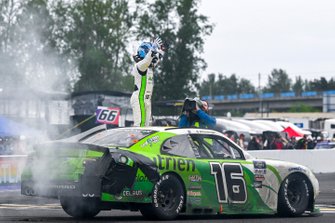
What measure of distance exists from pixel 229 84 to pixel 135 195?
17568 centimetres

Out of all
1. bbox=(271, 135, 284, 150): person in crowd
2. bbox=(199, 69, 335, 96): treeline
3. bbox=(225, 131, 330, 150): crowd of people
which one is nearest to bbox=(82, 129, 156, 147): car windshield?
bbox=(225, 131, 330, 150): crowd of people

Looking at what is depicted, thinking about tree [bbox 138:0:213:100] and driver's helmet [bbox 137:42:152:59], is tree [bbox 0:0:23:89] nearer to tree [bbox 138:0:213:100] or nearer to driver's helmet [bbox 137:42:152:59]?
driver's helmet [bbox 137:42:152:59]

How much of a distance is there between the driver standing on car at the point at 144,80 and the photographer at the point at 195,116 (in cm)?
153

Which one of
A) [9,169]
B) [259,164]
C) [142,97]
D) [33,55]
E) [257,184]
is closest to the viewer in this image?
[257,184]

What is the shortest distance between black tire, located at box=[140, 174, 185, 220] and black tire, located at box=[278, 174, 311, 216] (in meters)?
1.77

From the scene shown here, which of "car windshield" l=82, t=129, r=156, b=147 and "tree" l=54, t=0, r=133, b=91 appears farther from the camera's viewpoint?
"tree" l=54, t=0, r=133, b=91

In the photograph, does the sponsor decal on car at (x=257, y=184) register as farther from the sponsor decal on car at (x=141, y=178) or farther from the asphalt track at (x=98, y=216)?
the sponsor decal on car at (x=141, y=178)

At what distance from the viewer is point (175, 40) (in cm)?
6406

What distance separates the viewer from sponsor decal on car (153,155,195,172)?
11797 millimetres

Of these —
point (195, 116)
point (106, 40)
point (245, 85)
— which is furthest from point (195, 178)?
point (245, 85)

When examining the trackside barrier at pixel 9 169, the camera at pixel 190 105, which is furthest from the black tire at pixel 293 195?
the trackside barrier at pixel 9 169

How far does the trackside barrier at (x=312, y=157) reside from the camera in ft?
90.2

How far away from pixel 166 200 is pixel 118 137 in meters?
1.09

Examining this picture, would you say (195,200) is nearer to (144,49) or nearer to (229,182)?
(229,182)
